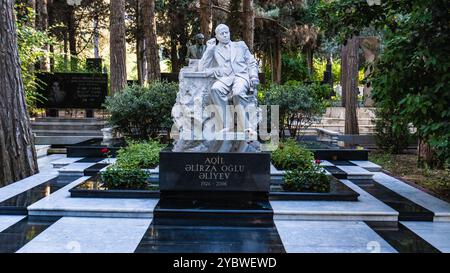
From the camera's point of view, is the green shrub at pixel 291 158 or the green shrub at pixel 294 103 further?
the green shrub at pixel 294 103

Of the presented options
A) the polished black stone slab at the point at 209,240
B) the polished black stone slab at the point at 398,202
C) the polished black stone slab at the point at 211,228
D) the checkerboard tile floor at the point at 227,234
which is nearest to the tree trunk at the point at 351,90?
the polished black stone slab at the point at 398,202

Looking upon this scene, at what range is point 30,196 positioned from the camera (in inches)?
287

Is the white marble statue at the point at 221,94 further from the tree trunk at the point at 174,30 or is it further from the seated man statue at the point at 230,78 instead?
the tree trunk at the point at 174,30

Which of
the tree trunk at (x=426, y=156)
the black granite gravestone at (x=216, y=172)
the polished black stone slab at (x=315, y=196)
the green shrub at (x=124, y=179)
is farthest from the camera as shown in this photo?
the tree trunk at (x=426, y=156)

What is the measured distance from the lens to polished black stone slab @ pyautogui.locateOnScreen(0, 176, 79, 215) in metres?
6.52

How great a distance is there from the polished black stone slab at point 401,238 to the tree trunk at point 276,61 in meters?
25.5

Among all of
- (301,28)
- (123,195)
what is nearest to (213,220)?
(123,195)

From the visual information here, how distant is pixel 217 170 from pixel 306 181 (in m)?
1.52

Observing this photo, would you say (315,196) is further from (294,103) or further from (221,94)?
(294,103)

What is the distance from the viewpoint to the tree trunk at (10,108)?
344 inches

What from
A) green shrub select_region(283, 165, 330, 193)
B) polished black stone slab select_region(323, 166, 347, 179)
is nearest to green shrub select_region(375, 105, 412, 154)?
polished black stone slab select_region(323, 166, 347, 179)

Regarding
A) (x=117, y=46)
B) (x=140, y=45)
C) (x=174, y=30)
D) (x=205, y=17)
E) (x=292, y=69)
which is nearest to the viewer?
(x=117, y=46)

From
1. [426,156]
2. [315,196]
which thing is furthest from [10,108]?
[426,156]
